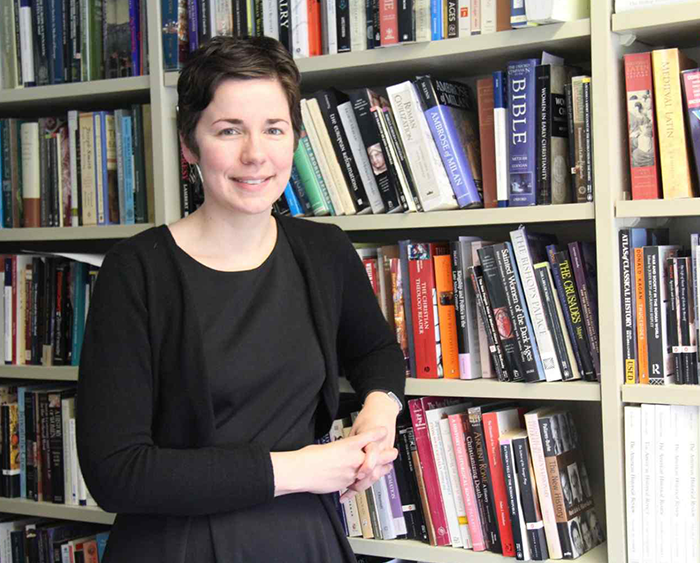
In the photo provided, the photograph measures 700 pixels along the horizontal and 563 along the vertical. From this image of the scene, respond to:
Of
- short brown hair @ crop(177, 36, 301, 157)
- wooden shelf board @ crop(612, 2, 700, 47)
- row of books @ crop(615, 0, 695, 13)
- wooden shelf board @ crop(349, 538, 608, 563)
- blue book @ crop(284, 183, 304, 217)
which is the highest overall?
row of books @ crop(615, 0, 695, 13)

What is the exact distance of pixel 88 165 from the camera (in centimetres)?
202

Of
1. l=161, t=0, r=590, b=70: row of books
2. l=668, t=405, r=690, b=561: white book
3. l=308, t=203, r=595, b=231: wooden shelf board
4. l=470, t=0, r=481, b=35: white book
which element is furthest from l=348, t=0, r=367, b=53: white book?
l=668, t=405, r=690, b=561: white book

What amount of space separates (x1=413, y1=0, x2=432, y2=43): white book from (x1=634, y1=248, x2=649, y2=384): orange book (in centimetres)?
53

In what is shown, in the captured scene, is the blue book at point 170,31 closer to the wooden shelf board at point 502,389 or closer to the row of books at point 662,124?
the wooden shelf board at point 502,389

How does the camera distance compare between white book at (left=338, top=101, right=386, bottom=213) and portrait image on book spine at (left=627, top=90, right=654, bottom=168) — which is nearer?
portrait image on book spine at (left=627, top=90, right=654, bottom=168)

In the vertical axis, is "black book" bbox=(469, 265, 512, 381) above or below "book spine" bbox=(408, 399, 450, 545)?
above

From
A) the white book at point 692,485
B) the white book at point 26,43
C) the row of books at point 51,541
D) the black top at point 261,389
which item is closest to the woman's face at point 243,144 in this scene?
the black top at point 261,389

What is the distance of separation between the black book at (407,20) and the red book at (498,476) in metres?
0.70

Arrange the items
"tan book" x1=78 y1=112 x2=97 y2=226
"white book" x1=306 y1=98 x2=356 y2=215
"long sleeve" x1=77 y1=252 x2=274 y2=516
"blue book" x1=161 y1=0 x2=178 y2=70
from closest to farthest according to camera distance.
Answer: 1. "long sleeve" x1=77 y1=252 x2=274 y2=516
2. "white book" x1=306 y1=98 x2=356 y2=215
3. "blue book" x1=161 y1=0 x2=178 y2=70
4. "tan book" x1=78 y1=112 x2=97 y2=226

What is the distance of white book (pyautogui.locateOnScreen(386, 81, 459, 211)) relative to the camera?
5.48 ft

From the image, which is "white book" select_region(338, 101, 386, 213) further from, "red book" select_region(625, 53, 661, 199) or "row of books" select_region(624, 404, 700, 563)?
"row of books" select_region(624, 404, 700, 563)

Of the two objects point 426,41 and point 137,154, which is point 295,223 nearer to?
point 426,41

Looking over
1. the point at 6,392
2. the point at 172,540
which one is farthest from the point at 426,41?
the point at 6,392

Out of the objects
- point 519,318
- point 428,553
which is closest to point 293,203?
point 519,318
